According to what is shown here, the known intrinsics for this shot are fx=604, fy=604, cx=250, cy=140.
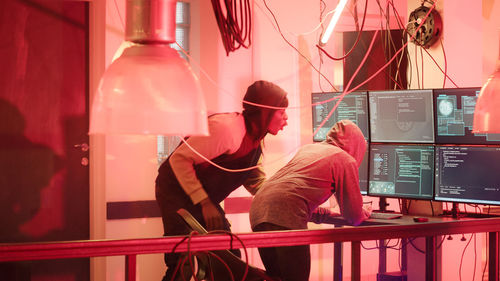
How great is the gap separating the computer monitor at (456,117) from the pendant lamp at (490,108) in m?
1.88

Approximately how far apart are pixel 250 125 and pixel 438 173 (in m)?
1.31

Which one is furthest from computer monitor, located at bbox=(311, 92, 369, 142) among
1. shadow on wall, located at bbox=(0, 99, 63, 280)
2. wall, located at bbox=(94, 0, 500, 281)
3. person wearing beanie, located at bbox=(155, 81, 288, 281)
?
shadow on wall, located at bbox=(0, 99, 63, 280)

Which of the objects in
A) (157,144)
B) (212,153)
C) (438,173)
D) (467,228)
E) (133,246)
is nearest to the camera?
(133,246)

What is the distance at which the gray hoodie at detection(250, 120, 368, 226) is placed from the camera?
296cm

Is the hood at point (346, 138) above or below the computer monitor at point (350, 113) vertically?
below

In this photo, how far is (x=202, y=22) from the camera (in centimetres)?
444

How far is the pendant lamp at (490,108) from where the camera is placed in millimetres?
1696

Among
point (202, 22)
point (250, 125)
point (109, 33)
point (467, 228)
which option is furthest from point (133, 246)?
point (202, 22)

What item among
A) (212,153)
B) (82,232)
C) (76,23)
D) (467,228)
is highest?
(76,23)

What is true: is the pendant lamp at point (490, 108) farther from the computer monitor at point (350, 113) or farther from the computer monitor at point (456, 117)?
the computer monitor at point (350, 113)

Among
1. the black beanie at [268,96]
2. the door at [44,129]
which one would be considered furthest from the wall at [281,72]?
the black beanie at [268,96]

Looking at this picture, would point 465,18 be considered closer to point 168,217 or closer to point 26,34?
point 168,217

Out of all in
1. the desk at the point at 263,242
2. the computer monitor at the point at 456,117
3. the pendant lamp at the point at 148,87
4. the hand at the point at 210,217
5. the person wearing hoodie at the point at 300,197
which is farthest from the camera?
the computer monitor at the point at 456,117

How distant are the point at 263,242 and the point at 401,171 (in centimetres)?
224
